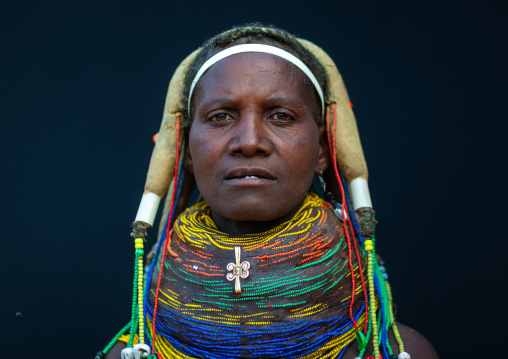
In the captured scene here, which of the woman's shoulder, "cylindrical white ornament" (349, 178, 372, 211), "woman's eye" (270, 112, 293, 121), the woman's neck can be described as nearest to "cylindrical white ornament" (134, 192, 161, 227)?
the woman's neck

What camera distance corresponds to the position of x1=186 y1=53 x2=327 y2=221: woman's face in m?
1.85

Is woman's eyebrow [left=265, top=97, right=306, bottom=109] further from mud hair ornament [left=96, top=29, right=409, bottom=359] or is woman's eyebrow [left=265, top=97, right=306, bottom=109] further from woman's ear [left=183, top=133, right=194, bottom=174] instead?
woman's ear [left=183, top=133, right=194, bottom=174]

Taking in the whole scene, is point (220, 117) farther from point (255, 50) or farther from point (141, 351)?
point (141, 351)

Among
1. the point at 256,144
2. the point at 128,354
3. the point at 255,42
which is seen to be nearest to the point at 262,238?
the point at 256,144

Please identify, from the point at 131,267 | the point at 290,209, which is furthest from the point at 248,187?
the point at 131,267

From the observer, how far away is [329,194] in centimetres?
225

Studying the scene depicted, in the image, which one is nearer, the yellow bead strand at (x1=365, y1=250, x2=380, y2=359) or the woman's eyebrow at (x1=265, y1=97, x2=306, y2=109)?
the yellow bead strand at (x1=365, y1=250, x2=380, y2=359)

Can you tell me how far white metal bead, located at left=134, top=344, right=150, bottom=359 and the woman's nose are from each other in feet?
2.21

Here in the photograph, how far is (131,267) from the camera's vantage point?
10.1 feet

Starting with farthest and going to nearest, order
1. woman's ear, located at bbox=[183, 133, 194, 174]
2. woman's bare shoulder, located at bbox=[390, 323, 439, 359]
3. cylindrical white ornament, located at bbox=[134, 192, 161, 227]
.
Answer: woman's ear, located at bbox=[183, 133, 194, 174] → cylindrical white ornament, located at bbox=[134, 192, 161, 227] → woman's bare shoulder, located at bbox=[390, 323, 439, 359]

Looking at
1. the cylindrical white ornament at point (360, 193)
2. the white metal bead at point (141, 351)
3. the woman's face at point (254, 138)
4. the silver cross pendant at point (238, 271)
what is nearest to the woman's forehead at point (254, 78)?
the woman's face at point (254, 138)

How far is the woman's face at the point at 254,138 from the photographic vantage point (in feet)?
6.06

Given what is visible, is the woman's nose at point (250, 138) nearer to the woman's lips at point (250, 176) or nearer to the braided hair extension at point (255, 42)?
the woman's lips at point (250, 176)

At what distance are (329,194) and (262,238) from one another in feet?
1.52
